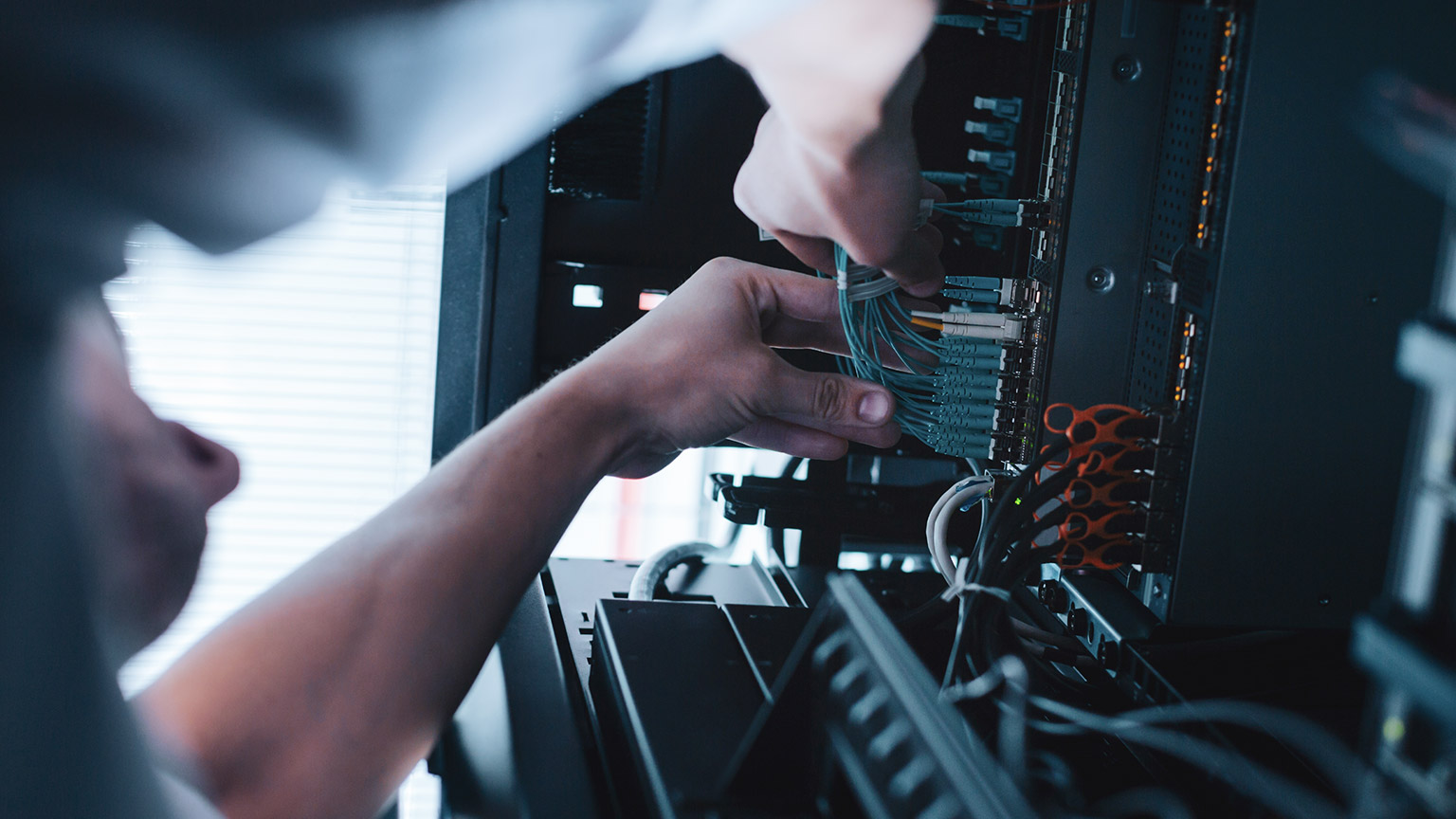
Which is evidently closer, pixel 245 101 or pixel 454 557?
pixel 245 101

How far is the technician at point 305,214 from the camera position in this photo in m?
0.35

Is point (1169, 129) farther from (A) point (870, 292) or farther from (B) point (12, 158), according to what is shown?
(B) point (12, 158)

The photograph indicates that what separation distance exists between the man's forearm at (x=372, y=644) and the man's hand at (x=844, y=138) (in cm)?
25

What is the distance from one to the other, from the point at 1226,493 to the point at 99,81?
751mm

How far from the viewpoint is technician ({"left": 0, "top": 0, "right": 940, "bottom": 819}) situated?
352mm

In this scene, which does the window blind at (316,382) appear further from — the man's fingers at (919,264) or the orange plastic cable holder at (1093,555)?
the orange plastic cable holder at (1093,555)

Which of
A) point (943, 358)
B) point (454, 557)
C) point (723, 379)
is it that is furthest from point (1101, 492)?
point (454, 557)

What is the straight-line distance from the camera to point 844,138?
741mm

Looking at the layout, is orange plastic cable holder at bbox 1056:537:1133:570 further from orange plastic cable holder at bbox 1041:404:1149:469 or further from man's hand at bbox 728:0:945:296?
man's hand at bbox 728:0:945:296

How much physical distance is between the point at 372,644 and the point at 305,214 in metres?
0.40

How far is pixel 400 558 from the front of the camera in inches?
31.4

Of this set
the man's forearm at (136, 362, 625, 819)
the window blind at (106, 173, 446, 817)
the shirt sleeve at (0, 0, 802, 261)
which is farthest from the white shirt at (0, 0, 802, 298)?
the window blind at (106, 173, 446, 817)

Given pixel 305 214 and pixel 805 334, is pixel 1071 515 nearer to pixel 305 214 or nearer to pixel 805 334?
pixel 805 334

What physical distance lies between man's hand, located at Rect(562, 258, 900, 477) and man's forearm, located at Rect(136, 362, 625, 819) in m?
0.08
